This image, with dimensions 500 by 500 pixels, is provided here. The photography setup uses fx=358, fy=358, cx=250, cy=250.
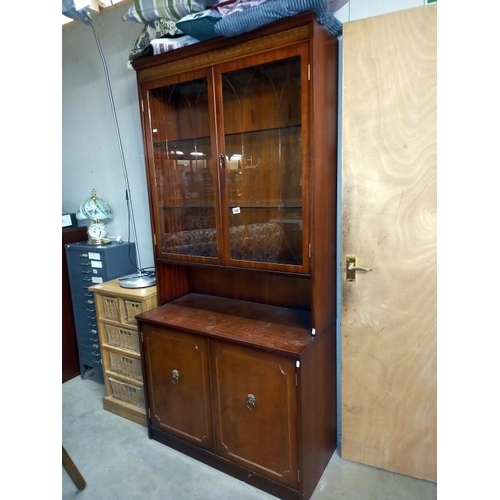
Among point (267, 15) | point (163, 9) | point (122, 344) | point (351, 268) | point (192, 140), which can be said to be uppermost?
point (163, 9)

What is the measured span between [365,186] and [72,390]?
8.18 ft

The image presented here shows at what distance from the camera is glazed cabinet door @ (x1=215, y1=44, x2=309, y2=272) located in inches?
62.2

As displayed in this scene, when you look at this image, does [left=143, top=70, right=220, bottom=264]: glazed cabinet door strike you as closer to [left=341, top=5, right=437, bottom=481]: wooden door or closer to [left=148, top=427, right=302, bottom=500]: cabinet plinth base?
[left=341, top=5, right=437, bottom=481]: wooden door

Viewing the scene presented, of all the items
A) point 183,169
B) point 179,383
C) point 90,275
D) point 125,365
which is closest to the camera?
point 179,383

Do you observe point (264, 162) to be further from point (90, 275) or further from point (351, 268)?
point (90, 275)

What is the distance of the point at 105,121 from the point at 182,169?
3.40 feet

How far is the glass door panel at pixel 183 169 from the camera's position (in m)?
Answer: 1.86

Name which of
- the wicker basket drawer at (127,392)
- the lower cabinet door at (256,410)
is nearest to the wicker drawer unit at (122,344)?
the wicker basket drawer at (127,392)

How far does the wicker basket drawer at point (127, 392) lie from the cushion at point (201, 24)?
1.98m

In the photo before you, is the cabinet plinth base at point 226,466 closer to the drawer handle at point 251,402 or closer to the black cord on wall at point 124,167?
the drawer handle at point 251,402

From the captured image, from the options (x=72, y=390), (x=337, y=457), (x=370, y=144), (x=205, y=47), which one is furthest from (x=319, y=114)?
(x=72, y=390)

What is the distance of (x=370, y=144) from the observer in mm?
1633

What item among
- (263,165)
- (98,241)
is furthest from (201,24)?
(98,241)

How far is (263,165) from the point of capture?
1.81 m
